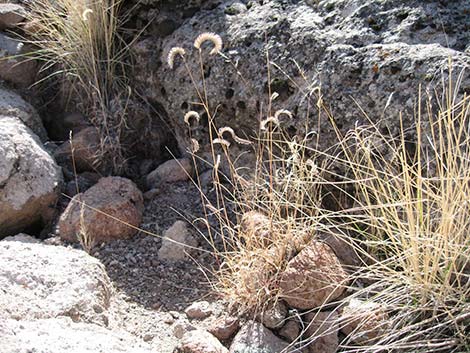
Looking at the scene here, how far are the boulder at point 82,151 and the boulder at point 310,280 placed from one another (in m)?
1.38

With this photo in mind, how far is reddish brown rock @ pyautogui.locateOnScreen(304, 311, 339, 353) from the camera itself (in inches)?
98.4

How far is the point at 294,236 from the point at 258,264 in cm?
18

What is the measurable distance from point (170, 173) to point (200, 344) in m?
1.23

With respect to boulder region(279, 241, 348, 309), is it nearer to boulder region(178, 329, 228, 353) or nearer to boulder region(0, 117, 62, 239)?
boulder region(178, 329, 228, 353)

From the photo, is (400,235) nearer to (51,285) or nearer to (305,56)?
(305,56)

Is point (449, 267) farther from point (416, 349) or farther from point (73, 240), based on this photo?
point (73, 240)

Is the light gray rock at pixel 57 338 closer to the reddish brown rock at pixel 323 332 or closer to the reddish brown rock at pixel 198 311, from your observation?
the reddish brown rock at pixel 198 311

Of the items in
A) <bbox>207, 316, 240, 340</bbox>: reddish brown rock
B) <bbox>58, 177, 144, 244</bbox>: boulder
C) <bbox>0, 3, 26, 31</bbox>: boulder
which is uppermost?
<bbox>0, 3, 26, 31</bbox>: boulder

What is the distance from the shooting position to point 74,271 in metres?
2.62

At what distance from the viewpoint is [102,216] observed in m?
3.19

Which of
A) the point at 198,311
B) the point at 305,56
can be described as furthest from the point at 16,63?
the point at 198,311

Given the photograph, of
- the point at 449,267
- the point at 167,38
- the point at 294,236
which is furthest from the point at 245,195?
the point at 167,38

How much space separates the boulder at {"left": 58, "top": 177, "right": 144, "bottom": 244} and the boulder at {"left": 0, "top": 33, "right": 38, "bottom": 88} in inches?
35.9

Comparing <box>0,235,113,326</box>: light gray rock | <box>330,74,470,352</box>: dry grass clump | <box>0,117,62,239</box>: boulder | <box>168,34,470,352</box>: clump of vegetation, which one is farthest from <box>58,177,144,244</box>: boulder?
<box>330,74,470,352</box>: dry grass clump
